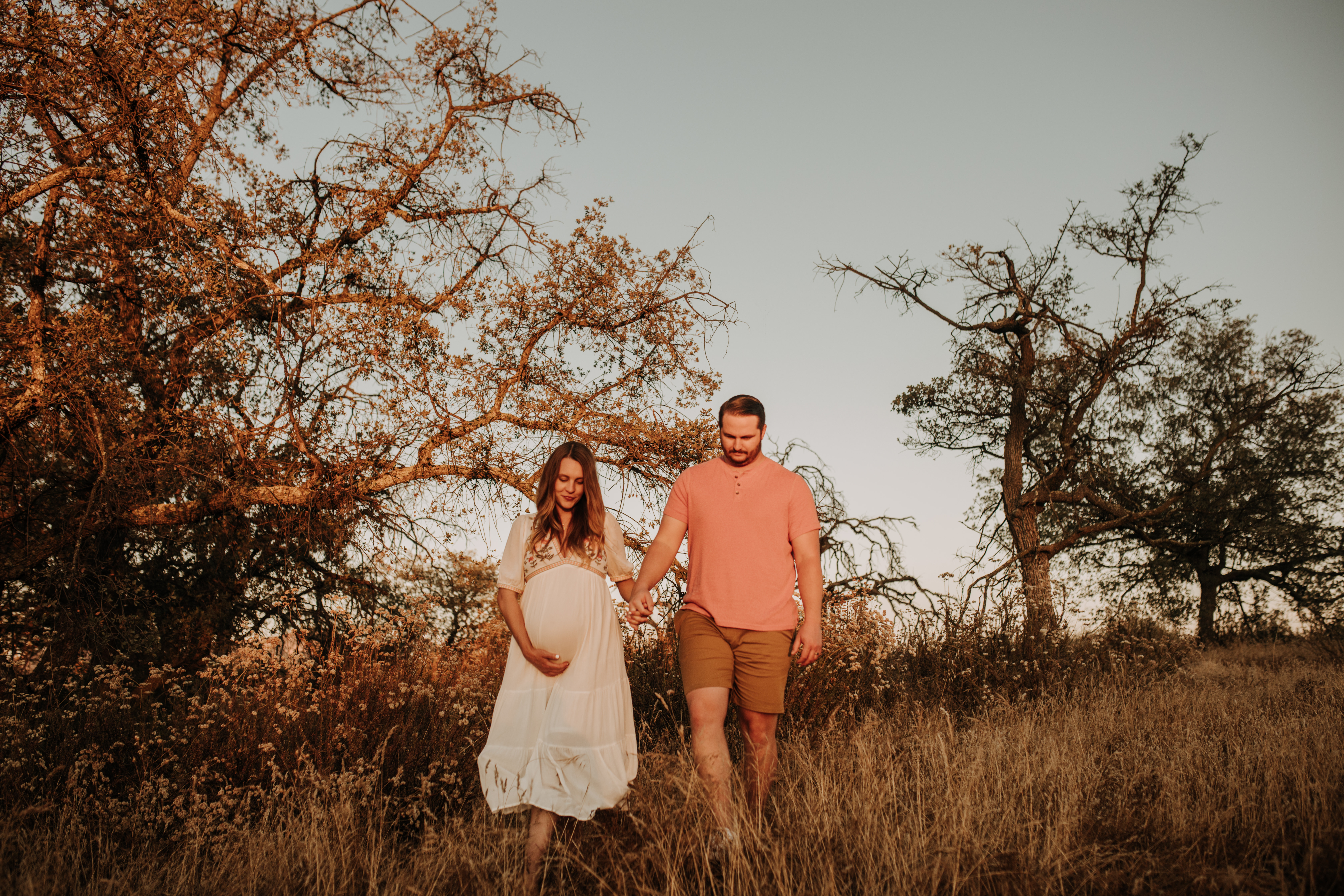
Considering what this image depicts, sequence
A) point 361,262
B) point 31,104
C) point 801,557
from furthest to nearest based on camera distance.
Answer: point 361,262 < point 31,104 < point 801,557

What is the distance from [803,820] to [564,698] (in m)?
1.13

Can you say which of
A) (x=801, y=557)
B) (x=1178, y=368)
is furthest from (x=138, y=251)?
(x=1178, y=368)

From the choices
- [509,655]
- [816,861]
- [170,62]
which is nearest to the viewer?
[816,861]

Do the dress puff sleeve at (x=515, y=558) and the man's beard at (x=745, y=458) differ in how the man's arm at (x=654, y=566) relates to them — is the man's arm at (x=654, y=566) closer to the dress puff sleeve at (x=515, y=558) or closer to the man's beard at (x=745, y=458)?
the man's beard at (x=745, y=458)

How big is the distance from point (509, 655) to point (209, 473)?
21.8 ft

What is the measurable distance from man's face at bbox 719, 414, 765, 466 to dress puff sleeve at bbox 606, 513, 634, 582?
66 cm

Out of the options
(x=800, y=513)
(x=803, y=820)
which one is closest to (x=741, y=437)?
(x=800, y=513)

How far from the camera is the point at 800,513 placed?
3.90 m

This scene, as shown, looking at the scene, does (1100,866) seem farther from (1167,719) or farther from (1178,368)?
(1178,368)

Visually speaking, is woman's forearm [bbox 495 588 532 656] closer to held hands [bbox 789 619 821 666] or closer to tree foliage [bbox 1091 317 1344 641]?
held hands [bbox 789 619 821 666]

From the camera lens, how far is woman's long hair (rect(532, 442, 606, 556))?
3732 millimetres

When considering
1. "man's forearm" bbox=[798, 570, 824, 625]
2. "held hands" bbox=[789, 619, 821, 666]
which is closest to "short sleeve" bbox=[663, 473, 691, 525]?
"man's forearm" bbox=[798, 570, 824, 625]

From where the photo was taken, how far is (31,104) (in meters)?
7.73

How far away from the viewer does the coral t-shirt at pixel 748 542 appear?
3.81m
